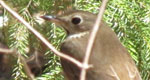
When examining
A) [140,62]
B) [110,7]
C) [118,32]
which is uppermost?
[110,7]

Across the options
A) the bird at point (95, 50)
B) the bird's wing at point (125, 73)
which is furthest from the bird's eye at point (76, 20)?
the bird's wing at point (125, 73)

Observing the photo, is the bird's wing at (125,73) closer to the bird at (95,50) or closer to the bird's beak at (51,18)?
the bird at (95,50)

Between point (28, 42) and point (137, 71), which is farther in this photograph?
point (28, 42)

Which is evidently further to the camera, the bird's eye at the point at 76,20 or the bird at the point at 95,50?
the bird's eye at the point at 76,20

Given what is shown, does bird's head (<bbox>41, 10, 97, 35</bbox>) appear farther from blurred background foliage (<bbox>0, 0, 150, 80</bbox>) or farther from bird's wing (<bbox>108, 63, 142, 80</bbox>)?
bird's wing (<bbox>108, 63, 142, 80</bbox>)

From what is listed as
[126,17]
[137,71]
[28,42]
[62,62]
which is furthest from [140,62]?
[28,42]

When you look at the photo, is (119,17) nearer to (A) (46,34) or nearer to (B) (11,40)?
(A) (46,34)

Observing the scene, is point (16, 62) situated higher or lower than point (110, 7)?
lower

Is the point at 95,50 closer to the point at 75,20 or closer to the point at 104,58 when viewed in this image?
the point at 104,58

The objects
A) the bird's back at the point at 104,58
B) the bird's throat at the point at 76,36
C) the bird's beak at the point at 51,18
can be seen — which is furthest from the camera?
the bird's throat at the point at 76,36
